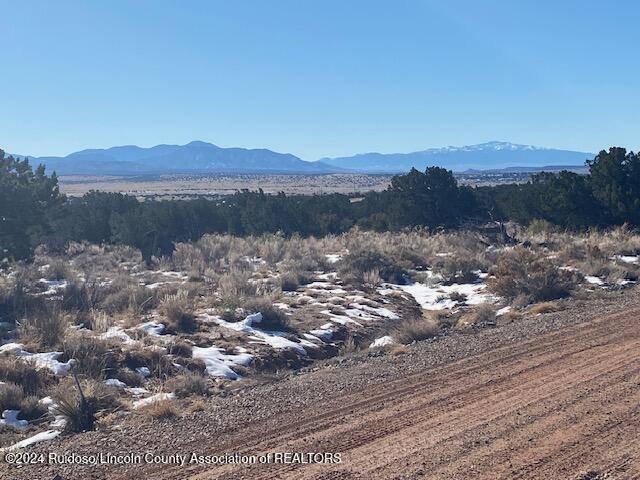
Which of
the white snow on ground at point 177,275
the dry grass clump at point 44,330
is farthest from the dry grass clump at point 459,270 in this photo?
the dry grass clump at point 44,330

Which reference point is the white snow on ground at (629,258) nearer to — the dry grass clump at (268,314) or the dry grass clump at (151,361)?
the dry grass clump at (268,314)

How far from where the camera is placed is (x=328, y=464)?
6391 mm

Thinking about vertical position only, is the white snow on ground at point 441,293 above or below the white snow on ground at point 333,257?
below

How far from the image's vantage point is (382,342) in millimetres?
13180

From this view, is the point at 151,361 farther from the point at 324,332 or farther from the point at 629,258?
the point at 629,258

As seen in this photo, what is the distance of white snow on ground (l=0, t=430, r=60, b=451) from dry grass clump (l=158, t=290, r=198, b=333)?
5.54 metres

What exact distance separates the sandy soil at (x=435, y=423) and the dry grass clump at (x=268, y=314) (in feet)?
12.6

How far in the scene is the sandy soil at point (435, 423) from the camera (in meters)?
6.25

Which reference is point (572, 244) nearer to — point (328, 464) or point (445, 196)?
point (445, 196)

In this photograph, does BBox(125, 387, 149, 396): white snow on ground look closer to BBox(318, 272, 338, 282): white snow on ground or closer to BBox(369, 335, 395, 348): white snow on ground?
BBox(369, 335, 395, 348): white snow on ground

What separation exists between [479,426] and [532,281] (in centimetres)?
1029

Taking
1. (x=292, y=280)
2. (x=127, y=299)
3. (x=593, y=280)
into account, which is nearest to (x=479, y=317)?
(x=593, y=280)

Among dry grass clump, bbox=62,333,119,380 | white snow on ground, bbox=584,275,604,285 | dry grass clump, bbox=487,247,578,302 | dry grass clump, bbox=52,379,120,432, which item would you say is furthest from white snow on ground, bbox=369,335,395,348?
white snow on ground, bbox=584,275,604,285

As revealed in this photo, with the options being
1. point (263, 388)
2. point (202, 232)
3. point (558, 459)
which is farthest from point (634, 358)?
point (202, 232)
